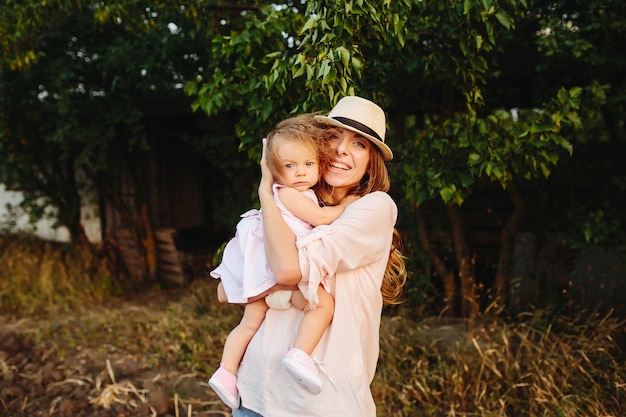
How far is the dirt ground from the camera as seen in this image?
12.9 feet

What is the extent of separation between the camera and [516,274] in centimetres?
588

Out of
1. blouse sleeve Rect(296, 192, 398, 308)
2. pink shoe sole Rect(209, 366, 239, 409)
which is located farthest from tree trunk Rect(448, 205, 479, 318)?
pink shoe sole Rect(209, 366, 239, 409)

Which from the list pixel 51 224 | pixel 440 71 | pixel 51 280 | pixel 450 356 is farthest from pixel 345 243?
pixel 51 224

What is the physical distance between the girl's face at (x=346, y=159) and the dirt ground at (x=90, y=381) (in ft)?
7.65

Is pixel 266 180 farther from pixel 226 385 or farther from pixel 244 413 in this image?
pixel 244 413

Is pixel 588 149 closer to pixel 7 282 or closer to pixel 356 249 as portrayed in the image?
pixel 356 249

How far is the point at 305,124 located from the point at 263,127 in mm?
1307

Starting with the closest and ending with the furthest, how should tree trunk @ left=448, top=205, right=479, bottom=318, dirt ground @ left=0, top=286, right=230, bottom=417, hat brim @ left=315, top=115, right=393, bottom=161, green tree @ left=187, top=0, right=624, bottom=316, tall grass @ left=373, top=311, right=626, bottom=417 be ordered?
hat brim @ left=315, top=115, right=393, bottom=161 → green tree @ left=187, top=0, right=624, bottom=316 → tall grass @ left=373, top=311, right=626, bottom=417 → dirt ground @ left=0, top=286, right=230, bottom=417 → tree trunk @ left=448, top=205, right=479, bottom=318

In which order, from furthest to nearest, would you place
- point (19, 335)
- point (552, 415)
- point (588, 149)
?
point (19, 335) < point (588, 149) < point (552, 415)

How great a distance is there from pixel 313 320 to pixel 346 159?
0.61 m

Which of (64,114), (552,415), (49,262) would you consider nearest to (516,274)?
(552,415)

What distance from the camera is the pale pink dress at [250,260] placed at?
1911 millimetres

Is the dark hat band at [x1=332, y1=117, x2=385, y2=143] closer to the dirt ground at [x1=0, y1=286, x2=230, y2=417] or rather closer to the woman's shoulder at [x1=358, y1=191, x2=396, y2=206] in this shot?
the woman's shoulder at [x1=358, y1=191, x2=396, y2=206]

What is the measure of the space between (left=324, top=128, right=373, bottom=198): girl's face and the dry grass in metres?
2.01
